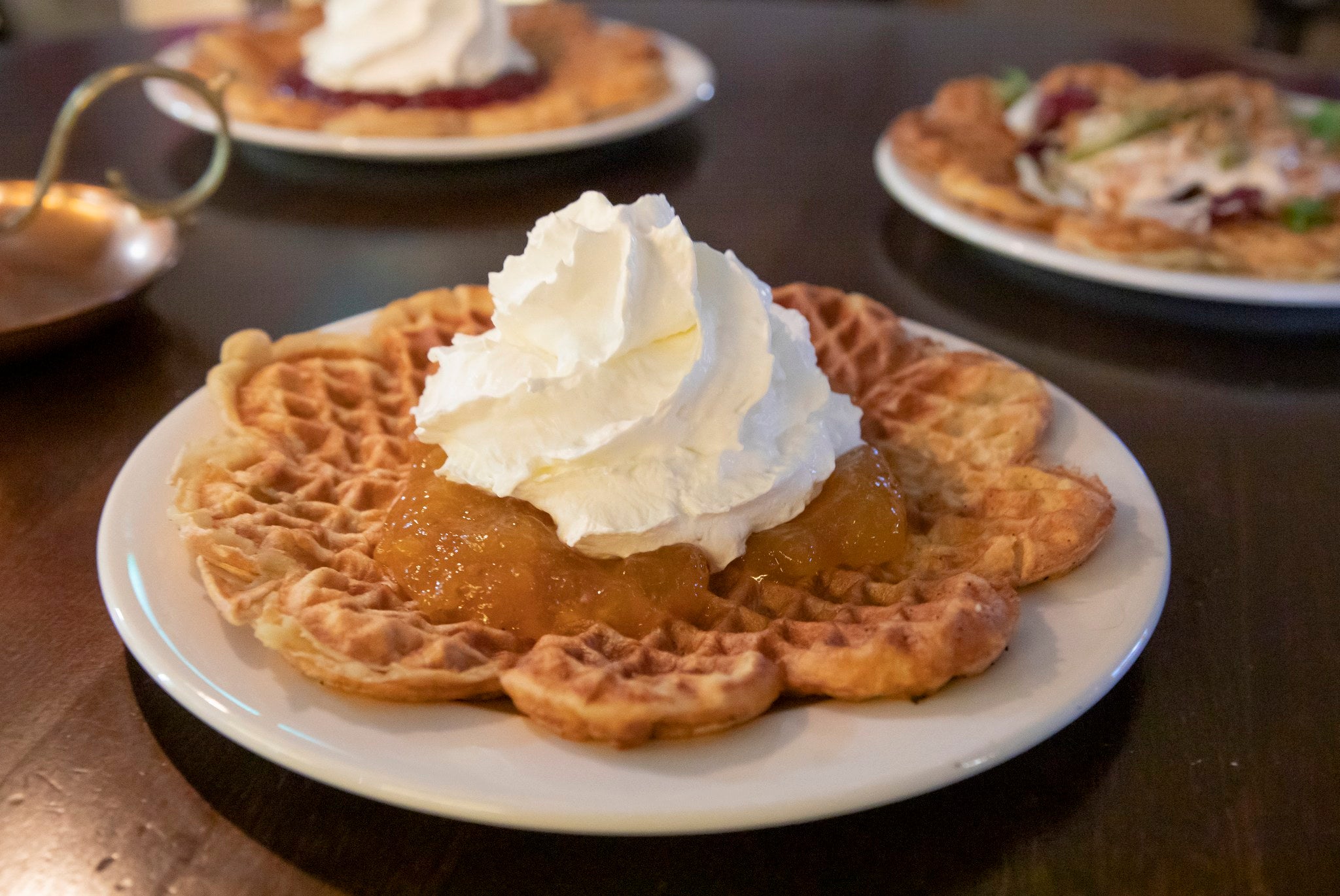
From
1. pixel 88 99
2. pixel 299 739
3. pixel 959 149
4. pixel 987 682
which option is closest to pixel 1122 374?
pixel 959 149

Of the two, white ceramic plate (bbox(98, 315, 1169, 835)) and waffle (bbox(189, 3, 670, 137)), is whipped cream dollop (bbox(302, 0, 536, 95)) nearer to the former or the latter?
waffle (bbox(189, 3, 670, 137))

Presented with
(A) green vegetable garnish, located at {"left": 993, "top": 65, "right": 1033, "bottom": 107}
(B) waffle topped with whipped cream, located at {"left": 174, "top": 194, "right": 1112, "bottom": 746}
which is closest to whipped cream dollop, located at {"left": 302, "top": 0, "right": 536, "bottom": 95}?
(A) green vegetable garnish, located at {"left": 993, "top": 65, "right": 1033, "bottom": 107}

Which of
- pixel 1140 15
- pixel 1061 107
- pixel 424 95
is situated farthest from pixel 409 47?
pixel 1140 15

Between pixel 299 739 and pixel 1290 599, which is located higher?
pixel 299 739

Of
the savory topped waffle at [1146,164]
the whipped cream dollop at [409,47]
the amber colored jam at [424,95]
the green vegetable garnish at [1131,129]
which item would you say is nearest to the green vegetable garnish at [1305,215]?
the savory topped waffle at [1146,164]

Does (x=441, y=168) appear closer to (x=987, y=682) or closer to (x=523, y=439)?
(x=523, y=439)

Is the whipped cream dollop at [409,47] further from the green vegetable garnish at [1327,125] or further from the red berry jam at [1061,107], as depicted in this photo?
the green vegetable garnish at [1327,125]

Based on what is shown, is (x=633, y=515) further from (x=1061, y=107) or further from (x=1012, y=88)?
(x=1012, y=88)

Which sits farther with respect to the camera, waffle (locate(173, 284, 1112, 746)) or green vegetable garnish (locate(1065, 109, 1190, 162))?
green vegetable garnish (locate(1065, 109, 1190, 162))

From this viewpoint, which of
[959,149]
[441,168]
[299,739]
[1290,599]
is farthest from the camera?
[441,168]
